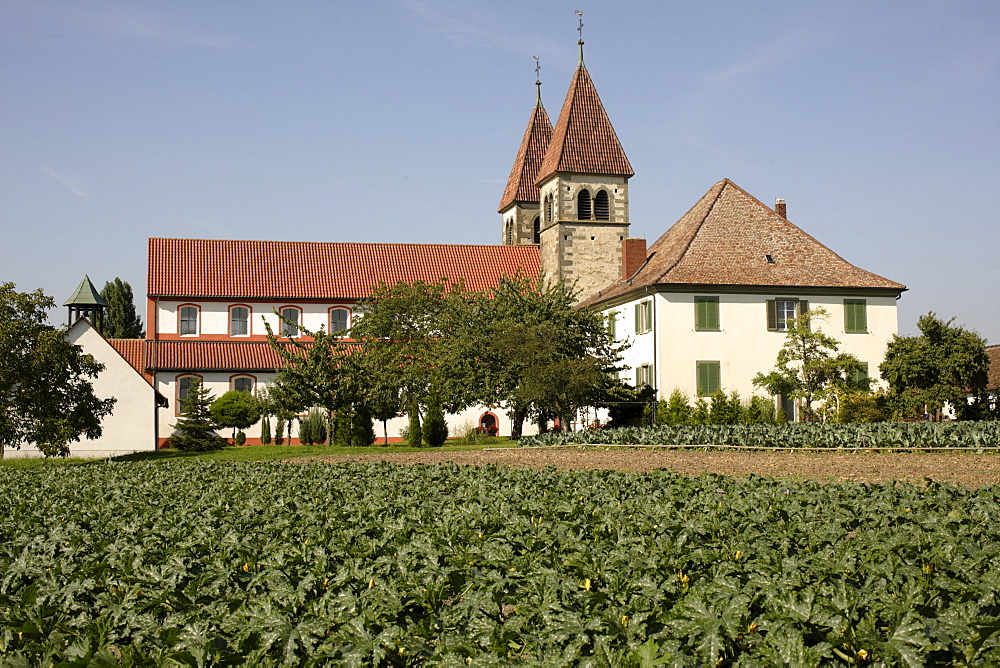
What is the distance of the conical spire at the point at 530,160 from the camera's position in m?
59.4

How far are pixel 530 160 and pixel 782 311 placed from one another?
23941 mm

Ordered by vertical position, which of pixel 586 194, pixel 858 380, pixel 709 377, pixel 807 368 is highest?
pixel 586 194

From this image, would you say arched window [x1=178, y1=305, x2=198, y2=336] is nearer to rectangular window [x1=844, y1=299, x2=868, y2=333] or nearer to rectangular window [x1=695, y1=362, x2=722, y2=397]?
rectangular window [x1=695, y1=362, x2=722, y2=397]

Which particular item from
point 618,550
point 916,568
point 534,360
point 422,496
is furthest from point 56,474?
point 534,360

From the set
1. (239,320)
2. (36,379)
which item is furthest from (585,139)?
(36,379)

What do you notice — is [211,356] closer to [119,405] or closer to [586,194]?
[119,405]

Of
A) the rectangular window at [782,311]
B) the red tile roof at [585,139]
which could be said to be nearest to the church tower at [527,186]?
the red tile roof at [585,139]

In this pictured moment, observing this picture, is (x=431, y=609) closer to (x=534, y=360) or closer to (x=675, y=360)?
(x=534, y=360)

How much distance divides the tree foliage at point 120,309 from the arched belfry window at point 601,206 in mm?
46885

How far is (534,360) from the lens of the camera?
33281 mm

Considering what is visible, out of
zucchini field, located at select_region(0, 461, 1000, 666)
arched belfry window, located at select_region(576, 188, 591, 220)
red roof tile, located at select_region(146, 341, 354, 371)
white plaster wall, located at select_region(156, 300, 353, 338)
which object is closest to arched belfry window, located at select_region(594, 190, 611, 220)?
arched belfry window, located at select_region(576, 188, 591, 220)

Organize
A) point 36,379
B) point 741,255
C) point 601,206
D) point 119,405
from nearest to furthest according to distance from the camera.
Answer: point 36,379, point 119,405, point 741,255, point 601,206

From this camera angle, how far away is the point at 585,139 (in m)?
52.1

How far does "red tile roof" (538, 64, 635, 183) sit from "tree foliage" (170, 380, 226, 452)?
20699 millimetres
